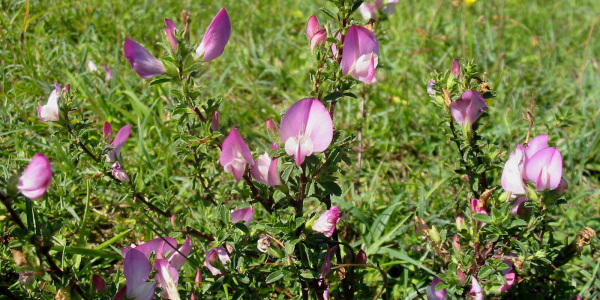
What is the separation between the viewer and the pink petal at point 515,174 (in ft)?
3.81

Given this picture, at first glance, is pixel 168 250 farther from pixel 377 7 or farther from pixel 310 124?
pixel 377 7

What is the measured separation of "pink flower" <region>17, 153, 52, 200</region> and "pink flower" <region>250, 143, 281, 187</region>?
40 centimetres

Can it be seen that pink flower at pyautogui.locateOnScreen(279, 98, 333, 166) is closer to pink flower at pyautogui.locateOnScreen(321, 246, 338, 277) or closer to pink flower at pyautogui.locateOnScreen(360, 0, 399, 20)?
pink flower at pyautogui.locateOnScreen(321, 246, 338, 277)

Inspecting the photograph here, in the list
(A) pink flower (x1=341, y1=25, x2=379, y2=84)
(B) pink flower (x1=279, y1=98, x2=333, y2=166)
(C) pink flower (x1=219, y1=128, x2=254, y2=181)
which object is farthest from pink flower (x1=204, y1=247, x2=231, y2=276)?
(A) pink flower (x1=341, y1=25, x2=379, y2=84)

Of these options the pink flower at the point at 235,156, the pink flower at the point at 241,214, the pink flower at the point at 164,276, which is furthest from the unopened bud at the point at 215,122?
the pink flower at the point at 164,276

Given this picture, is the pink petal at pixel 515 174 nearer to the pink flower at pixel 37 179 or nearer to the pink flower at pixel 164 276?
the pink flower at pixel 164 276

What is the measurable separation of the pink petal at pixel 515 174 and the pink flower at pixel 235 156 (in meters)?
0.59

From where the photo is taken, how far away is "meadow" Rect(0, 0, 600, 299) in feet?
3.91

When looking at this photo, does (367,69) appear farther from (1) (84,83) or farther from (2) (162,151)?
(1) (84,83)

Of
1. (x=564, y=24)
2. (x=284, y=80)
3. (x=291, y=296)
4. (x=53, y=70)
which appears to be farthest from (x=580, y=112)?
(x=53, y=70)

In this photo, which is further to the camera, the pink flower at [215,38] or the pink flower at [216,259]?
the pink flower at [216,259]

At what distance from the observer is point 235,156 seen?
107cm

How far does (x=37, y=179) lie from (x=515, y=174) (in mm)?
1006

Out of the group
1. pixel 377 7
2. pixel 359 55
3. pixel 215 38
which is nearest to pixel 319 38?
pixel 359 55
